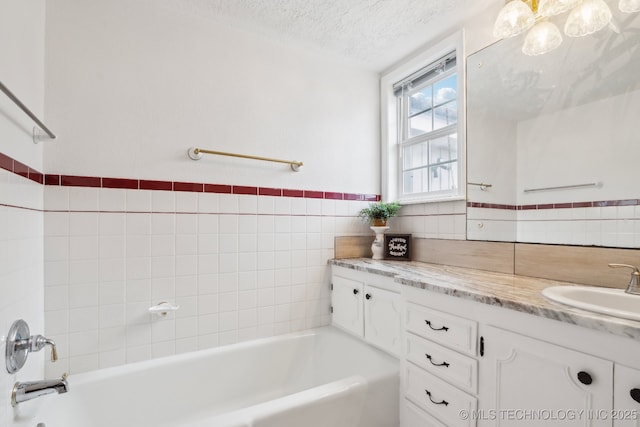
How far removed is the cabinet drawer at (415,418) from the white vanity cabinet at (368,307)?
0.80ft

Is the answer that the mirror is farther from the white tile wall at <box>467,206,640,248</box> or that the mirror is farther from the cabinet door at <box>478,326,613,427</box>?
the cabinet door at <box>478,326,613,427</box>

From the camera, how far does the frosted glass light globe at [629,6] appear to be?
125 cm

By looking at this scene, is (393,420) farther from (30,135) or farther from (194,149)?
(30,135)

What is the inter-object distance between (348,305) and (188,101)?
162cm

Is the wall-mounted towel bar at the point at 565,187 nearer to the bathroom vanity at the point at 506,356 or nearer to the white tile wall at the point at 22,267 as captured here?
the bathroom vanity at the point at 506,356

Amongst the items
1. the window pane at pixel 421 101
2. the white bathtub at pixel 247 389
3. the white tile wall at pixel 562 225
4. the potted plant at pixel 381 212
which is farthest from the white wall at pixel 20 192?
the window pane at pixel 421 101

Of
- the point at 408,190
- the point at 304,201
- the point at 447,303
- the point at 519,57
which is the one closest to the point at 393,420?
the point at 447,303

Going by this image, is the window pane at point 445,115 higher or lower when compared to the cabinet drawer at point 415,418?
higher

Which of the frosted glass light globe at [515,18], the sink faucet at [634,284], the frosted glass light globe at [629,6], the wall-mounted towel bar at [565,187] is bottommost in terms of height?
the sink faucet at [634,284]

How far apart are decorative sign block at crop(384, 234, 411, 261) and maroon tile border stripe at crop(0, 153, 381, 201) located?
51cm

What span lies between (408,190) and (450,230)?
56 centimetres

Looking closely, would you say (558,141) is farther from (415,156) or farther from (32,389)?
(32,389)

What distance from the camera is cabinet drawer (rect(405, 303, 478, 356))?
1199 mm

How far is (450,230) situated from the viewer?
6.61ft
